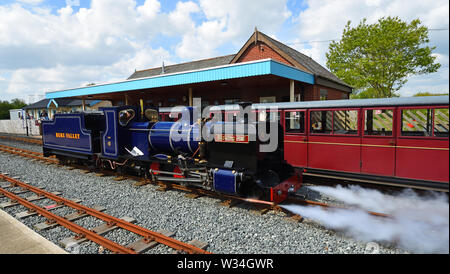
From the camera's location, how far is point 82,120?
380 inches

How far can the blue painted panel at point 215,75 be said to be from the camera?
1184 cm

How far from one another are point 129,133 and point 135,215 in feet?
12.2

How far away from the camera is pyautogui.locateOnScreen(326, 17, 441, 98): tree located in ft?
68.5

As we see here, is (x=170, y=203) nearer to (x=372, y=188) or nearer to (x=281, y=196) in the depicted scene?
(x=281, y=196)

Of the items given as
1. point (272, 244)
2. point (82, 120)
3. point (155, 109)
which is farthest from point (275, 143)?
point (82, 120)

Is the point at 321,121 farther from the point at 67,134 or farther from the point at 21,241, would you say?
the point at 67,134

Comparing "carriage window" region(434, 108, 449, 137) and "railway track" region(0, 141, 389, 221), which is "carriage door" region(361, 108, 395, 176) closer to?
"carriage window" region(434, 108, 449, 137)

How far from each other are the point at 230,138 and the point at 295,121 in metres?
3.92

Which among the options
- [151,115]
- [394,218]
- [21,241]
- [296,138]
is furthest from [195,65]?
[394,218]

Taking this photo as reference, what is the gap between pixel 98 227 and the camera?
5.20 metres

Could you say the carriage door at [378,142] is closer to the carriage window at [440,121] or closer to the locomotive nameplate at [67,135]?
the carriage window at [440,121]

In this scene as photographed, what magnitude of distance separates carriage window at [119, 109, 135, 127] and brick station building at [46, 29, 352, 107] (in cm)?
579

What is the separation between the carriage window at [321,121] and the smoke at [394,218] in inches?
73.6

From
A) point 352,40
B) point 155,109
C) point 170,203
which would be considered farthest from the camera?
point 352,40
